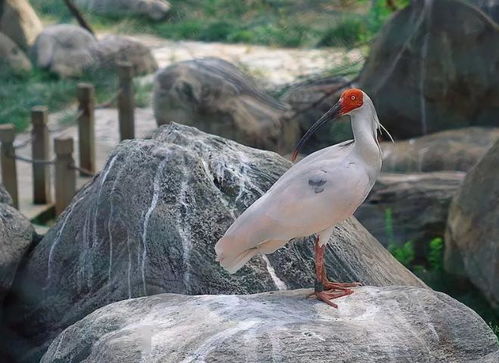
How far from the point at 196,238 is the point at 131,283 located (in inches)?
15.6

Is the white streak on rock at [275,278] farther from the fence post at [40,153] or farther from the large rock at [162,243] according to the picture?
the fence post at [40,153]

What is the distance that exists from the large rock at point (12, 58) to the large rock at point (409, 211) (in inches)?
310

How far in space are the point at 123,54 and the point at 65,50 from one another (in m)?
0.85

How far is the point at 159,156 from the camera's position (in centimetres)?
556

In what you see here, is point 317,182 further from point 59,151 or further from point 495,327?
point 59,151

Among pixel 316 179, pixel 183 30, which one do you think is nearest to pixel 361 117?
pixel 316 179

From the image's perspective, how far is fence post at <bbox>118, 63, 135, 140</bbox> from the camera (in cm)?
1171

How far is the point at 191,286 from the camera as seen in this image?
5.27 metres

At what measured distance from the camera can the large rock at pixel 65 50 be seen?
15.7 m

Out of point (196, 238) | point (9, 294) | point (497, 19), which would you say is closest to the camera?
point (196, 238)

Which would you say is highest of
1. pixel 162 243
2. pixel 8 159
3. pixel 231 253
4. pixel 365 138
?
pixel 365 138

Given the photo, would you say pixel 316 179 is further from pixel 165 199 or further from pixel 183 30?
pixel 183 30

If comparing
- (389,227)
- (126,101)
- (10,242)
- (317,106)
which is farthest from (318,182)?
(126,101)

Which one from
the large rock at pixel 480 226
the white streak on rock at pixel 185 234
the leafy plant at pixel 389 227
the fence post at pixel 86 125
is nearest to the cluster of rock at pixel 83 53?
the fence post at pixel 86 125
